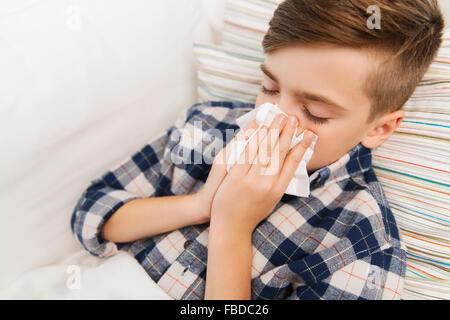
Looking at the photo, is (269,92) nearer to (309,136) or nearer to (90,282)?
(309,136)

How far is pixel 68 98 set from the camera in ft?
3.11

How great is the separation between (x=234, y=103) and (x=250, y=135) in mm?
323

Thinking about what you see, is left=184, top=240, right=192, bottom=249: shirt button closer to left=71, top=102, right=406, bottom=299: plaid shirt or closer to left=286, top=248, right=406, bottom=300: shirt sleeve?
left=71, top=102, right=406, bottom=299: plaid shirt

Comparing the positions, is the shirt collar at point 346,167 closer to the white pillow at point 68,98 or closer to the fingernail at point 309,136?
the fingernail at point 309,136

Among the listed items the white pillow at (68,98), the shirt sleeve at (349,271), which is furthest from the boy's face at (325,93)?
the white pillow at (68,98)

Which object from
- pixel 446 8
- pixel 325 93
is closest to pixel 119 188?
pixel 325 93

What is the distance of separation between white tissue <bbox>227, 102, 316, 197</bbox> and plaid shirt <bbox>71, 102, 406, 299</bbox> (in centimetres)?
6

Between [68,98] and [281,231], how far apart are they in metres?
0.66

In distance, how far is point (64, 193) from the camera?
1.02m

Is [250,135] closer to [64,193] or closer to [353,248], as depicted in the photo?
[353,248]

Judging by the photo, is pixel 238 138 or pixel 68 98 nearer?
pixel 238 138

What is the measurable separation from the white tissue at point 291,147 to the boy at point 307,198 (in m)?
0.02

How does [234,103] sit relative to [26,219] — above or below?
above
